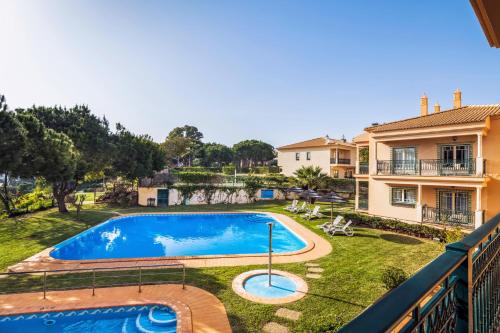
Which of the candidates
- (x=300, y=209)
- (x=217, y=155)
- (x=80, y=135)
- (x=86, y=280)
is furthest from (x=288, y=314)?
(x=217, y=155)

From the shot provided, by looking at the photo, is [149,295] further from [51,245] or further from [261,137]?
[261,137]

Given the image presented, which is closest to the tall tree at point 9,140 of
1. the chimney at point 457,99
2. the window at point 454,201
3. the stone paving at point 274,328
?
the stone paving at point 274,328

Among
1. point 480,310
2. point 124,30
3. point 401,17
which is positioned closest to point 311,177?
point 401,17

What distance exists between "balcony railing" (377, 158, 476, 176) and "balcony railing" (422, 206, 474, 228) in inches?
94.9

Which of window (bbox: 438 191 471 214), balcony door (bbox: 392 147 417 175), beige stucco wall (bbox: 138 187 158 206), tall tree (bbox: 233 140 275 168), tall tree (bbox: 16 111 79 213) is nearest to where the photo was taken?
tall tree (bbox: 16 111 79 213)

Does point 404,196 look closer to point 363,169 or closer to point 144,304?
point 363,169

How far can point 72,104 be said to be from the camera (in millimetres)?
27094

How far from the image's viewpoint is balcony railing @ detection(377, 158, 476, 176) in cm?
1730

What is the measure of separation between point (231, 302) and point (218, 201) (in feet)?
77.8

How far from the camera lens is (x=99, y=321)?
8.32 metres

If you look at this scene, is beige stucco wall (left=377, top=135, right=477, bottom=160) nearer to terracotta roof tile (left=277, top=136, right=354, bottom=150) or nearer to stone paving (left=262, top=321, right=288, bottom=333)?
stone paving (left=262, top=321, right=288, bottom=333)

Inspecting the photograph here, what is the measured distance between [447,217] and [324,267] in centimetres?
1145

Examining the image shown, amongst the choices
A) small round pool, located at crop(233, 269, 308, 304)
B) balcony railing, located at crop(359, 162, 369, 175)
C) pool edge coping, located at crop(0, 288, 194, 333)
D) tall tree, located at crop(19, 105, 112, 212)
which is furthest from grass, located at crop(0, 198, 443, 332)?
balcony railing, located at crop(359, 162, 369, 175)

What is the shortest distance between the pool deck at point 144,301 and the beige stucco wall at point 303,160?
3385cm
